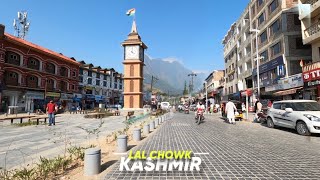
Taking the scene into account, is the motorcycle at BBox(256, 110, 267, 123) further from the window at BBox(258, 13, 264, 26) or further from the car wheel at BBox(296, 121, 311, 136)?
the window at BBox(258, 13, 264, 26)

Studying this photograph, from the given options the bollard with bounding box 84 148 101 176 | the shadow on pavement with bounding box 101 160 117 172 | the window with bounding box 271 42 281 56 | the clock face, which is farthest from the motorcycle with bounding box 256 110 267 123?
the clock face

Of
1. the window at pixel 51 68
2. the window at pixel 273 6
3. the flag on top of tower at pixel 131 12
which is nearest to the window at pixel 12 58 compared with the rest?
the window at pixel 51 68

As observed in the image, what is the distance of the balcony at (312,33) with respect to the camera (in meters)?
19.3

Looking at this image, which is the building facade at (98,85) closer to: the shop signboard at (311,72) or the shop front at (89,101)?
the shop front at (89,101)

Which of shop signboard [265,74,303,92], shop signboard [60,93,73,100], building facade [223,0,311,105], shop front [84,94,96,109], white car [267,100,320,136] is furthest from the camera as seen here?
shop front [84,94,96,109]

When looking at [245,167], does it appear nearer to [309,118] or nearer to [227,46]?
[309,118]

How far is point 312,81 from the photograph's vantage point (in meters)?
19.1

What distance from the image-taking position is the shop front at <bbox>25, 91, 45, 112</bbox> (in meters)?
37.0

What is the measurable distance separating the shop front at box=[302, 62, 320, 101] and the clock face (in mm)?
27603

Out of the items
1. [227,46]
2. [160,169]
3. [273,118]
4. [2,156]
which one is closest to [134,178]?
[160,169]

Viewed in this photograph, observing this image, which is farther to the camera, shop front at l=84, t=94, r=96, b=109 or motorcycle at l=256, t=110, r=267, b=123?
shop front at l=84, t=94, r=96, b=109

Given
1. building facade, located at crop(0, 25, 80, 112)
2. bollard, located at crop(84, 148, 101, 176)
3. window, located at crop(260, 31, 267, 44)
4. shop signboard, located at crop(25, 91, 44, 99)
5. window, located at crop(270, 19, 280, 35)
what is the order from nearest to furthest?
bollard, located at crop(84, 148, 101, 176)
window, located at crop(270, 19, 280, 35)
window, located at crop(260, 31, 267, 44)
building facade, located at crop(0, 25, 80, 112)
shop signboard, located at crop(25, 91, 44, 99)

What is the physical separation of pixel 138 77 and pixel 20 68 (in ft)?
63.2

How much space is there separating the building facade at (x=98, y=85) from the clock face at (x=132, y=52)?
752 inches
